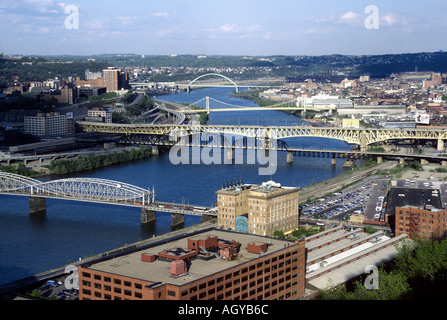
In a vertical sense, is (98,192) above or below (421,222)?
below

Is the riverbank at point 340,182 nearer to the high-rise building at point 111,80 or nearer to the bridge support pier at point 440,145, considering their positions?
the bridge support pier at point 440,145

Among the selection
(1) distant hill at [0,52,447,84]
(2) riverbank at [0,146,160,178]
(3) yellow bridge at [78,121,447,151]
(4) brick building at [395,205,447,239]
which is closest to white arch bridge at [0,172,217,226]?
(4) brick building at [395,205,447,239]

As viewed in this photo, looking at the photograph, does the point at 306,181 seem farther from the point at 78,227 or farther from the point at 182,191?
the point at 78,227

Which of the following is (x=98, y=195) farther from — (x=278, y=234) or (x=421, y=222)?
(x=421, y=222)

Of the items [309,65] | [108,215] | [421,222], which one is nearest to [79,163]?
[108,215]
